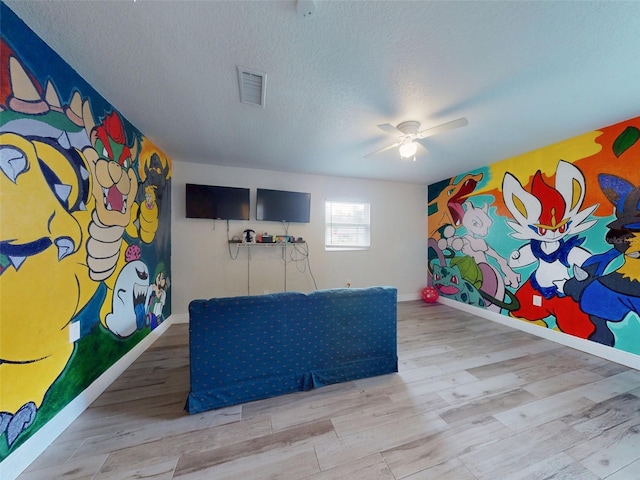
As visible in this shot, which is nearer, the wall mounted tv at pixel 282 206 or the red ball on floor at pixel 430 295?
the wall mounted tv at pixel 282 206

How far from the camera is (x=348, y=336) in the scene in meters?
1.90

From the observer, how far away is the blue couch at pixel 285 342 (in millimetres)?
1584

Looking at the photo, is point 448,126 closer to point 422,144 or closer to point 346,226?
point 422,144

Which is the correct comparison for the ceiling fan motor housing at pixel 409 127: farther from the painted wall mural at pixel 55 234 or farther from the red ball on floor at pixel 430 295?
the red ball on floor at pixel 430 295

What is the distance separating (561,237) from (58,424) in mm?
4978

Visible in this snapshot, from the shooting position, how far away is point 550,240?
9.00 ft

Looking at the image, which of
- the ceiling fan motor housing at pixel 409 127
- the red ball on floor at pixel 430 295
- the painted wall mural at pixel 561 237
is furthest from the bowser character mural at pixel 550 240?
the ceiling fan motor housing at pixel 409 127

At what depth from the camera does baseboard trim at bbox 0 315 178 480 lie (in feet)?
3.69

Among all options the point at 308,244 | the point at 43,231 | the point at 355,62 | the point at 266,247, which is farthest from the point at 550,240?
the point at 43,231

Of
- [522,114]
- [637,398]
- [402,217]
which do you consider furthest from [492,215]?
[637,398]

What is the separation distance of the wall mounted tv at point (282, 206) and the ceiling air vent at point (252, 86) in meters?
1.76

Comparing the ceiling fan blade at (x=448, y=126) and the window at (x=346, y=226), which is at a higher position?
the ceiling fan blade at (x=448, y=126)

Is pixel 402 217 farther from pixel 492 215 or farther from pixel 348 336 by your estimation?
pixel 348 336

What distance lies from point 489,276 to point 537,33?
10.5 feet
